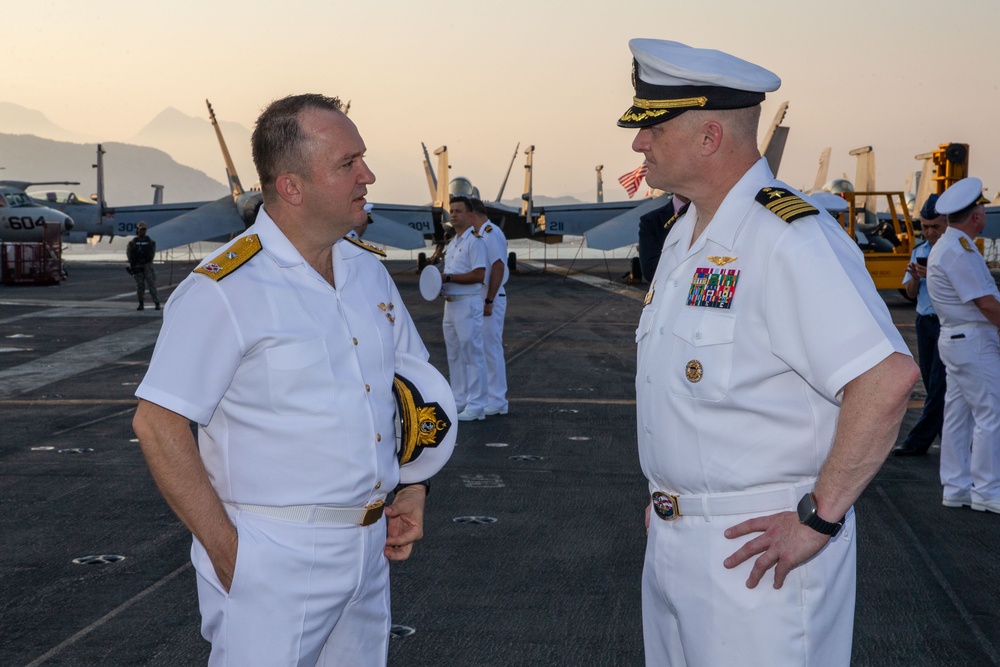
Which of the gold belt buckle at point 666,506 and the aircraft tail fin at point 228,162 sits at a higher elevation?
the aircraft tail fin at point 228,162

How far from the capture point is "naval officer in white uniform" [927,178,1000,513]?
19.9ft

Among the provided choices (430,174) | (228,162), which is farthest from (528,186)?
(228,162)

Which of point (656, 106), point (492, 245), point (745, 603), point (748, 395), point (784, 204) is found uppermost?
point (656, 106)

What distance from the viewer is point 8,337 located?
1589cm

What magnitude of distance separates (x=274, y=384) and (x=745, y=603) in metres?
1.24

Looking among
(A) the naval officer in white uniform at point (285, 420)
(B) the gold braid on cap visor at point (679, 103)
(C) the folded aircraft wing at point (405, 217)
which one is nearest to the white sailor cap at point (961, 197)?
(B) the gold braid on cap visor at point (679, 103)

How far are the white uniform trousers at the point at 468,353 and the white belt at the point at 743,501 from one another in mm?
6977

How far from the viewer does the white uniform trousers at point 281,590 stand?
2221mm

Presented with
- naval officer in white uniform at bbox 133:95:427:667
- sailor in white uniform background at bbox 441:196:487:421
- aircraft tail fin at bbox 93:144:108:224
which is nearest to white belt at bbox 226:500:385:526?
naval officer in white uniform at bbox 133:95:427:667

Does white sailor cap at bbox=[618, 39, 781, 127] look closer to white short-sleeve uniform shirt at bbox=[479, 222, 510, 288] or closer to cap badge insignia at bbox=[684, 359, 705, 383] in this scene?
cap badge insignia at bbox=[684, 359, 705, 383]

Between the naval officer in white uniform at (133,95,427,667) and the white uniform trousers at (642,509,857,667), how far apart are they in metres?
0.77

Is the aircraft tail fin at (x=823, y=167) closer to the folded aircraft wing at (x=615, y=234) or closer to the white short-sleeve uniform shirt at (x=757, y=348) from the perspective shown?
the folded aircraft wing at (x=615, y=234)

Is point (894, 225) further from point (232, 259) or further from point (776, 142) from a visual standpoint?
point (232, 259)

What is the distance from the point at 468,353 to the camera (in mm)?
9438
